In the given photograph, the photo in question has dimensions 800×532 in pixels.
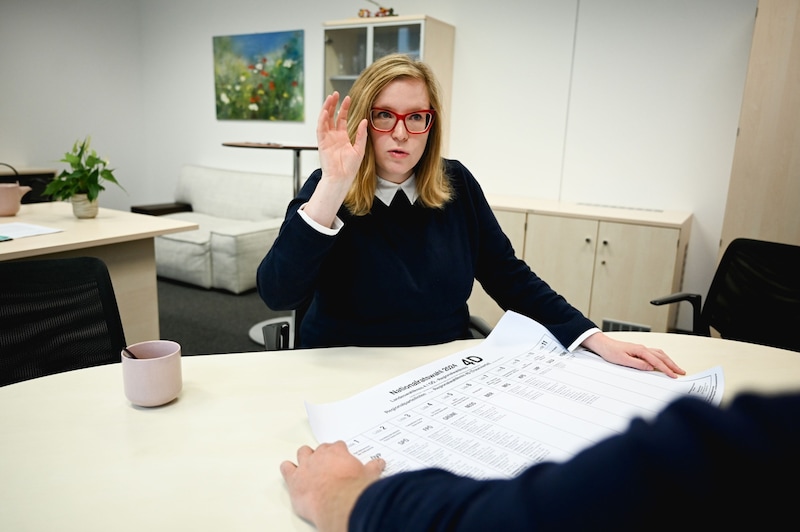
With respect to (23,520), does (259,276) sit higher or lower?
higher

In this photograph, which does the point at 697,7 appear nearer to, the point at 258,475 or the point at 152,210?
the point at 258,475

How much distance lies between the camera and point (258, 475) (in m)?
0.78

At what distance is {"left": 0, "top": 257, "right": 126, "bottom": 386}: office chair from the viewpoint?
127cm

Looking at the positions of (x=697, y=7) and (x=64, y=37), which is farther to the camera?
(x=64, y=37)

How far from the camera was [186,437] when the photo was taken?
869 mm

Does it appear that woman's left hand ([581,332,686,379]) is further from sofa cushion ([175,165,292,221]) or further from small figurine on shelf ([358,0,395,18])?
sofa cushion ([175,165,292,221])

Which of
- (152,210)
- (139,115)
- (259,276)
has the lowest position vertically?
(152,210)

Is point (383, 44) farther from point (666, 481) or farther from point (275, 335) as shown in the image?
point (666, 481)

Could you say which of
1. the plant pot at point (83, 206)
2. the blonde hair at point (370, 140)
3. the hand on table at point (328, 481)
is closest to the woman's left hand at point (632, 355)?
the blonde hair at point (370, 140)

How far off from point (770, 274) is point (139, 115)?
20.5ft

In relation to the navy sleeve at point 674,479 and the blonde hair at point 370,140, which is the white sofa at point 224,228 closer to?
the blonde hair at point 370,140

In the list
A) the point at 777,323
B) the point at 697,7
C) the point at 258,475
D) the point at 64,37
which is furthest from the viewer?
the point at 64,37

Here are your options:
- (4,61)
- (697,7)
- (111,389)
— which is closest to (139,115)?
(4,61)

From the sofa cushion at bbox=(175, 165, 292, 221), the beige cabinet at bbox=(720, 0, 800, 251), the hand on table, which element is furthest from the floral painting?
the hand on table
